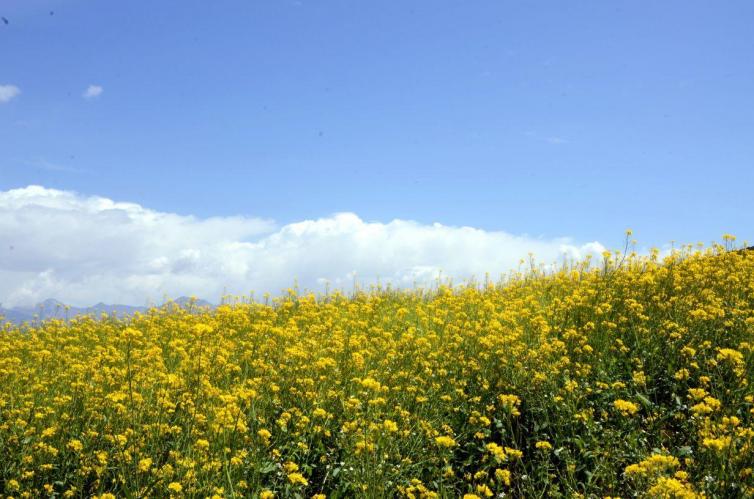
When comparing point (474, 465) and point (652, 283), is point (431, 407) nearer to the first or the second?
point (474, 465)

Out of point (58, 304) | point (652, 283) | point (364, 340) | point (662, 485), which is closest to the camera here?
point (662, 485)

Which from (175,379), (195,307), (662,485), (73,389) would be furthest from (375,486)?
(195,307)

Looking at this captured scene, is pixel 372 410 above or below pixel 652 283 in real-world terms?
below

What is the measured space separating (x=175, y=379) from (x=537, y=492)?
3.50 m

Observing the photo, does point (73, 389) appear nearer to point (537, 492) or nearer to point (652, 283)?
point (537, 492)

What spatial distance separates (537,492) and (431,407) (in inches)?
55.0

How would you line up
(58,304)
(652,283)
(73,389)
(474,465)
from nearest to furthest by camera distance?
(474,465)
(73,389)
(652,283)
(58,304)

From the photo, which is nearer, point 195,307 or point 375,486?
point 375,486

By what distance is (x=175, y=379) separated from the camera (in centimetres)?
530

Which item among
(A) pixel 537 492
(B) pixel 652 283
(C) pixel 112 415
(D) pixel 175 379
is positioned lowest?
(A) pixel 537 492

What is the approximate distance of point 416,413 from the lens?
5602mm

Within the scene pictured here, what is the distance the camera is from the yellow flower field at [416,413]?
173 inches

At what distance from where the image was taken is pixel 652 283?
8547 millimetres

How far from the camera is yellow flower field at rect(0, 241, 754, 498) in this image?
14.4 ft
